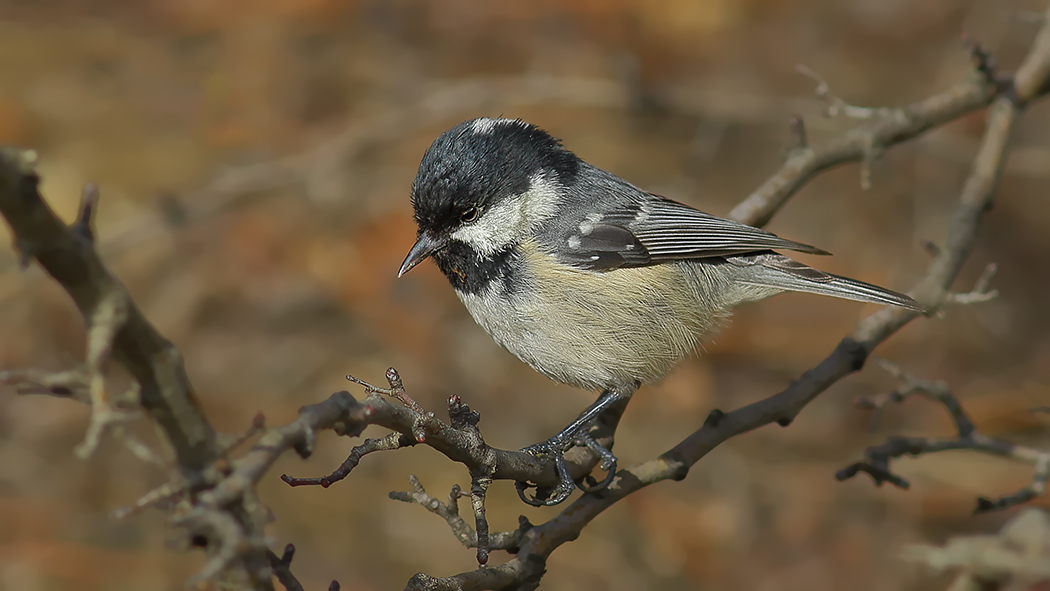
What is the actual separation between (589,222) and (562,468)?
1.13 meters

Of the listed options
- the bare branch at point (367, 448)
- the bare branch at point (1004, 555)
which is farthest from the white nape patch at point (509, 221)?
the bare branch at point (1004, 555)

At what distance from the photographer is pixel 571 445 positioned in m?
2.91

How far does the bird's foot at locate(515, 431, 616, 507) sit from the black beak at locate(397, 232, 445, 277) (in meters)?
0.81

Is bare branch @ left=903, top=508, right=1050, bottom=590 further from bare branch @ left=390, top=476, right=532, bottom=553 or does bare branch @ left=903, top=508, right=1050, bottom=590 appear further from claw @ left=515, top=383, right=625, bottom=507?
bare branch @ left=390, top=476, right=532, bottom=553

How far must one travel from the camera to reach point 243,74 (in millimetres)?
7984

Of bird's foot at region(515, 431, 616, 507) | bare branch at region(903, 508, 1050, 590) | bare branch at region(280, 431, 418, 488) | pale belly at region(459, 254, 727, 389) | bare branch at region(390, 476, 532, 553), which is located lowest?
bare branch at region(280, 431, 418, 488)

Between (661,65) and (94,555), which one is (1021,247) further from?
(94,555)

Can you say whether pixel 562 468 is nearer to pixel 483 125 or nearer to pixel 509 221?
pixel 509 221

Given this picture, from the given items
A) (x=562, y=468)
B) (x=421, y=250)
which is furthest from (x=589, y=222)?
(x=562, y=468)

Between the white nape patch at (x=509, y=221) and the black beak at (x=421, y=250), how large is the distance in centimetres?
8

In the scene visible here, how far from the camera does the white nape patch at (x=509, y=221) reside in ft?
10.4

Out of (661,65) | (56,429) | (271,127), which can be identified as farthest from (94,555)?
(661,65)

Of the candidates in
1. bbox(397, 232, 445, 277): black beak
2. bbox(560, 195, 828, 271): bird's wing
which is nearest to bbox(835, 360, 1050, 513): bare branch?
bbox(560, 195, 828, 271): bird's wing

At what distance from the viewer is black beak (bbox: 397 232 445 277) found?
3.12 meters
